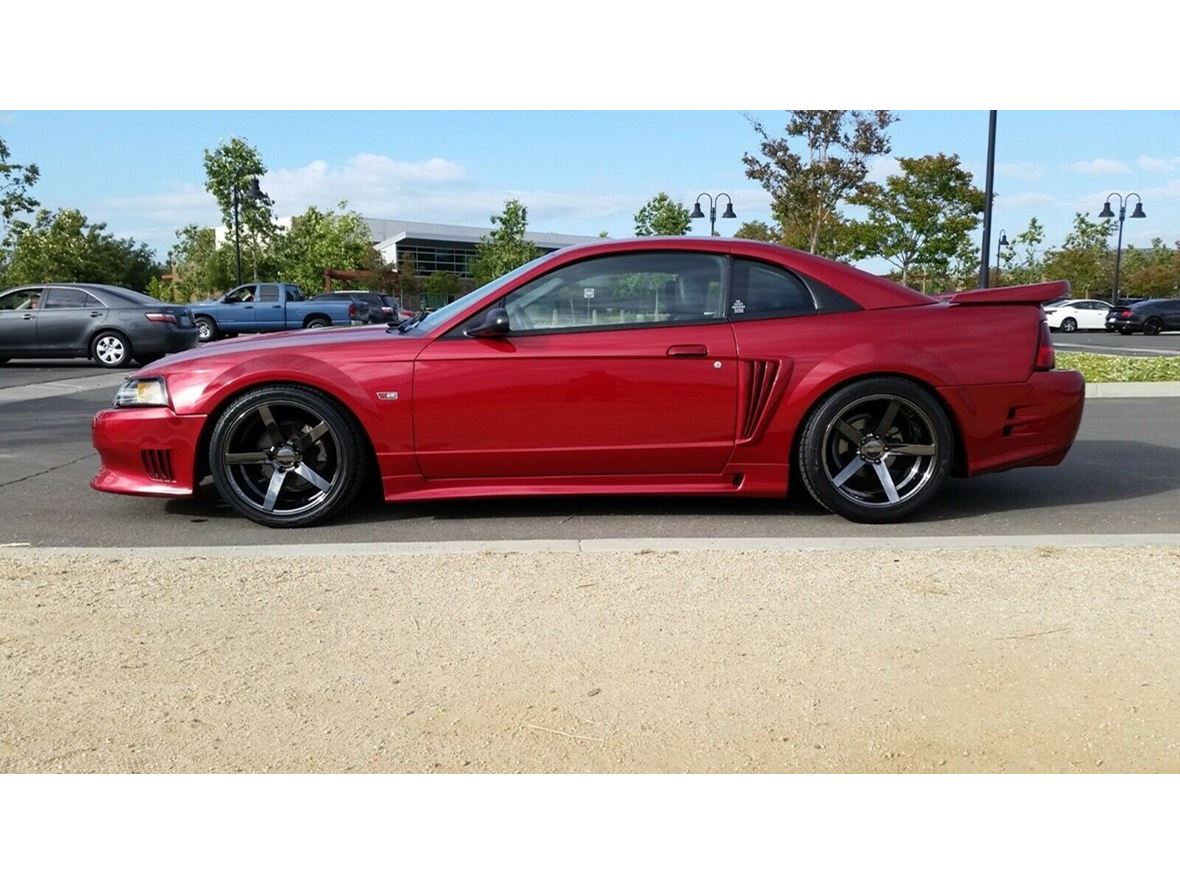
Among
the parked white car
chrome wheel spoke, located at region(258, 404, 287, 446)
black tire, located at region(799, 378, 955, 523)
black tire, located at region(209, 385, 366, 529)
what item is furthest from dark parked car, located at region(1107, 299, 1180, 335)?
chrome wheel spoke, located at region(258, 404, 287, 446)

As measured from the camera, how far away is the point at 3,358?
56.9 feet

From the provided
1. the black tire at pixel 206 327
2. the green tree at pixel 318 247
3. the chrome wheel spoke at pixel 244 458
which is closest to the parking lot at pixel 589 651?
the chrome wheel spoke at pixel 244 458

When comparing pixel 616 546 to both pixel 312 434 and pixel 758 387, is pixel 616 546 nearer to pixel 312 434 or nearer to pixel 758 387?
pixel 758 387

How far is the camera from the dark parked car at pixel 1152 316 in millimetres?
36906

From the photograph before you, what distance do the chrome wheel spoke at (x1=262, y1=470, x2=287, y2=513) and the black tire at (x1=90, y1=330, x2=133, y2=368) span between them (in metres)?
13.5

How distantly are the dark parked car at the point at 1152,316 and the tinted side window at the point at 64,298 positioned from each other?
34.6 meters

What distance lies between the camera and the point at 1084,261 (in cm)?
5703

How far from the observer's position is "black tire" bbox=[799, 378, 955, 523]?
5.14 m

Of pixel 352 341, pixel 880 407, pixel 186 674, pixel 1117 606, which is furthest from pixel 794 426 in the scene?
pixel 186 674

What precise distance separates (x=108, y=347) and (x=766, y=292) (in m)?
14.8

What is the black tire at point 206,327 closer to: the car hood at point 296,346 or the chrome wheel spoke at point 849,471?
the car hood at point 296,346

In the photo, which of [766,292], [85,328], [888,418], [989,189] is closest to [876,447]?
[888,418]

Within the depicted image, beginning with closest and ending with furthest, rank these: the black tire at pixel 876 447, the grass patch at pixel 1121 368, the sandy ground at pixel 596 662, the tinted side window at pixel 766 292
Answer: the sandy ground at pixel 596 662, the black tire at pixel 876 447, the tinted side window at pixel 766 292, the grass patch at pixel 1121 368

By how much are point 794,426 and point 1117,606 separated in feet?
6.06
